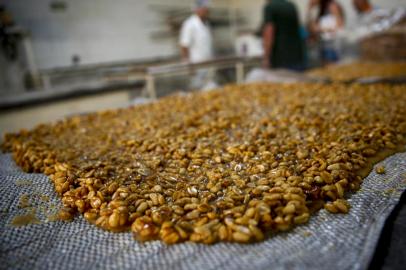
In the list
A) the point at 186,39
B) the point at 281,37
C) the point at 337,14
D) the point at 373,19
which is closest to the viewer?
the point at 281,37

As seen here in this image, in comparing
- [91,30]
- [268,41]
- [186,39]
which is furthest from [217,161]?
[91,30]

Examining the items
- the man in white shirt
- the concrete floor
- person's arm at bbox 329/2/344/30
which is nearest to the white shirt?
the man in white shirt

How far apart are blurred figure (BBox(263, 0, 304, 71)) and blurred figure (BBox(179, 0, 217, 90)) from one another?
46.8 inches

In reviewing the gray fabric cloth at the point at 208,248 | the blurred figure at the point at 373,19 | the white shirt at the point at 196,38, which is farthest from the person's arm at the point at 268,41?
the gray fabric cloth at the point at 208,248

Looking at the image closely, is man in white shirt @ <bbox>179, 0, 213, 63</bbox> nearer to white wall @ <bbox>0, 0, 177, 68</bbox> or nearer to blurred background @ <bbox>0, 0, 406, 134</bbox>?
blurred background @ <bbox>0, 0, 406, 134</bbox>

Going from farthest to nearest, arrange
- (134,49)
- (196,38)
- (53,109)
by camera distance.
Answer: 1. (134,49)
2. (196,38)
3. (53,109)

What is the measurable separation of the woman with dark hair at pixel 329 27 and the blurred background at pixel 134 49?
18mm

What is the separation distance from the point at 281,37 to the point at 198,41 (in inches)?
63.1

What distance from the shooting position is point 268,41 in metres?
4.31

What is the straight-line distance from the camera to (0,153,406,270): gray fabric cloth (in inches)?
32.4

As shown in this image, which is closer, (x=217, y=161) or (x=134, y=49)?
(x=217, y=161)

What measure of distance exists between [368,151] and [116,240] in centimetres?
112

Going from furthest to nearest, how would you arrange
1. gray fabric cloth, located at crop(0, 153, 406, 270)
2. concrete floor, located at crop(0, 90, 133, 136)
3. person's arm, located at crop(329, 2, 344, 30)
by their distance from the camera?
1. person's arm, located at crop(329, 2, 344, 30)
2. concrete floor, located at crop(0, 90, 133, 136)
3. gray fabric cloth, located at crop(0, 153, 406, 270)

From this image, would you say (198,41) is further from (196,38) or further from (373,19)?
(373,19)
